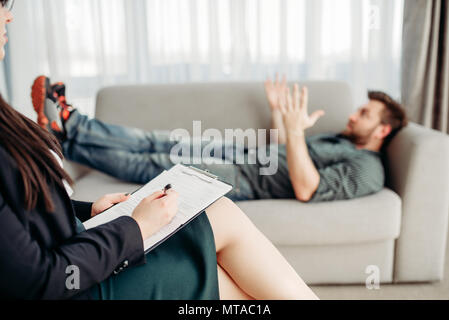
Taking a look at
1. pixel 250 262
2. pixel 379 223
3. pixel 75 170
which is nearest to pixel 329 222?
pixel 379 223

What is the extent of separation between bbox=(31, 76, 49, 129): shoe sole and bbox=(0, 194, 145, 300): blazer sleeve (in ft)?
3.46

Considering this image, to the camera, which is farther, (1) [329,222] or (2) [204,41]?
(2) [204,41]

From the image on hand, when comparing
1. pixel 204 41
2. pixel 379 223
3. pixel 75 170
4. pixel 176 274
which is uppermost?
pixel 204 41

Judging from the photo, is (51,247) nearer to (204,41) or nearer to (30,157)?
(30,157)

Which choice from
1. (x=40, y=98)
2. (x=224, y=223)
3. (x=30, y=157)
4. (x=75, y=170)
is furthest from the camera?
(x=75, y=170)

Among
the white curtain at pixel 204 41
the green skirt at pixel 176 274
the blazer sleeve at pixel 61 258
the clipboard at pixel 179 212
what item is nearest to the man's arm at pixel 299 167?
the clipboard at pixel 179 212

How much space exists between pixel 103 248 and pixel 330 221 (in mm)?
985

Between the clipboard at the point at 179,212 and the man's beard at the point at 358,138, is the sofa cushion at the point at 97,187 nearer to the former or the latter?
the clipboard at the point at 179,212

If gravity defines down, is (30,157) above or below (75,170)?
above

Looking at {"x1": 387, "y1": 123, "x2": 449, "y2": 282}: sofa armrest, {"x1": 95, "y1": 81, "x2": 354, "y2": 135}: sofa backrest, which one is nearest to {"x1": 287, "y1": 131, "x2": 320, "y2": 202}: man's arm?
{"x1": 387, "y1": 123, "x2": 449, "y2": 282}: sofa armrest

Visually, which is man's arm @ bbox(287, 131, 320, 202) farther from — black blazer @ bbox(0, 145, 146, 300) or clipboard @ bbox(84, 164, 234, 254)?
black blazer @ bbox(0, 145, 146, 300)

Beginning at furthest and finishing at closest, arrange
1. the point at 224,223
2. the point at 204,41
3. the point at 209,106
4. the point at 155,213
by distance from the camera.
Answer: the point at 204,41
the point at 209,106
the point at 224,223
the point at 155,213

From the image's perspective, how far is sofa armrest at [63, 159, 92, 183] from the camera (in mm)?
1767

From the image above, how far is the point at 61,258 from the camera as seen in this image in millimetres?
603
